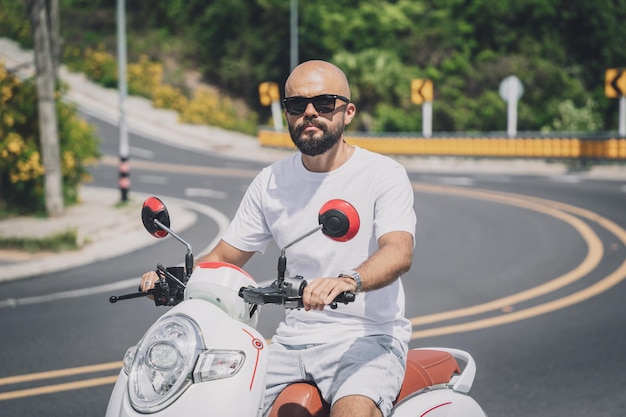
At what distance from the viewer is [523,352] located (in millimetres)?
7301

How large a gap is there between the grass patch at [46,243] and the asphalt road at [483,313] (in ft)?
3.17

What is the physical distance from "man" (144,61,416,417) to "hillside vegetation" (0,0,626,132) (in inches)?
1343

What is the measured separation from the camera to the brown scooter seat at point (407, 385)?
3.30 meters

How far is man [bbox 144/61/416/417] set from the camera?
11.1 ft

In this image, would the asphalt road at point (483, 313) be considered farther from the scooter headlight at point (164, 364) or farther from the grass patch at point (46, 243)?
the scooter headlight at point (164, 364)

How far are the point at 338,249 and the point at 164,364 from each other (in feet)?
3.24

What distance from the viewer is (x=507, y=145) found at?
95.0 feet

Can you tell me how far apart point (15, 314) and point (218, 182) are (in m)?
15.6

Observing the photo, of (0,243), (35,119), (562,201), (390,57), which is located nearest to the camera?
(0,243)

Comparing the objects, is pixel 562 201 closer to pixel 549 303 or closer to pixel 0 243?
pixel 549 303

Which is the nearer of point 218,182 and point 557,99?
point 218,182

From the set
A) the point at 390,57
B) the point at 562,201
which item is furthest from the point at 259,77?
the point at 562,201

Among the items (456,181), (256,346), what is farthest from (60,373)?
(456,181)

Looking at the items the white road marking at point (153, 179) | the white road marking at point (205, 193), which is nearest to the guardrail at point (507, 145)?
the white road marking at point (153, 179)
